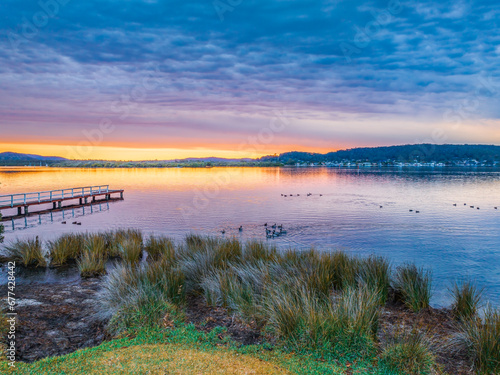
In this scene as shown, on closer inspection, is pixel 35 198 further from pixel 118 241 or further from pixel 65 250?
pixel 65 250

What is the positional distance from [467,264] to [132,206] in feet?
108

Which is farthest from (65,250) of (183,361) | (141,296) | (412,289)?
(412,289)

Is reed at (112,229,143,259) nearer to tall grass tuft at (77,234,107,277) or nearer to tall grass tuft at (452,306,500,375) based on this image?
tall grass tuft at (77,234,107,277)

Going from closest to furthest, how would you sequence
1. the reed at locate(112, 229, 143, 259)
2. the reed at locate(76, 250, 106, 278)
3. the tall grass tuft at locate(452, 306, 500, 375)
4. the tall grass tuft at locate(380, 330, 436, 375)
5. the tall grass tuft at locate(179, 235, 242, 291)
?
the tall grass tuft at locate(380, 330, 436, 375), the tall grass tuft at locate(452, 306, 500, 375), the tall grass tuft at locate(179, 235, 242, 291), the reed at locate(76, 250, 106, 278), the reed at locate(112, 229, 143, 259)

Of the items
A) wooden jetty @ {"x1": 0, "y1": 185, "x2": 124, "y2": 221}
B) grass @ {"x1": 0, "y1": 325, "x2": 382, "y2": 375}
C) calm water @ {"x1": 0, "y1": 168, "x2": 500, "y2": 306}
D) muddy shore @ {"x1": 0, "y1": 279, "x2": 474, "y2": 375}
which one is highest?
grass @ {"x1": 0, "y1": 325, "x2": 382, "y2": 375}

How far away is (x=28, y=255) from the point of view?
13.4m

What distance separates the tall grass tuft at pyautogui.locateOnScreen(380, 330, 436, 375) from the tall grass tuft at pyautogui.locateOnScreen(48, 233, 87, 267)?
12.1 metres

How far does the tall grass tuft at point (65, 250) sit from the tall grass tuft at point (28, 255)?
379 millimetres

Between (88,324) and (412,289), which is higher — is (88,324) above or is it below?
below

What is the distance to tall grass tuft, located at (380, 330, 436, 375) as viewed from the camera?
557cm

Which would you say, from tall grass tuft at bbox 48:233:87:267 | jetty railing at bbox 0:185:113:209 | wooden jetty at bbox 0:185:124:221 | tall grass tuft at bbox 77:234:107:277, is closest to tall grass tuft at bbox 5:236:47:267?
tall grass tuft at bbox 48:233:87:267

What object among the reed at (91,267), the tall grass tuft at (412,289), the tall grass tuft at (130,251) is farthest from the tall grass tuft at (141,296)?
the tall grass tuft at (412,289)

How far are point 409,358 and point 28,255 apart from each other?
13.4 m

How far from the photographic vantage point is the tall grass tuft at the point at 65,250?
13.8 m
